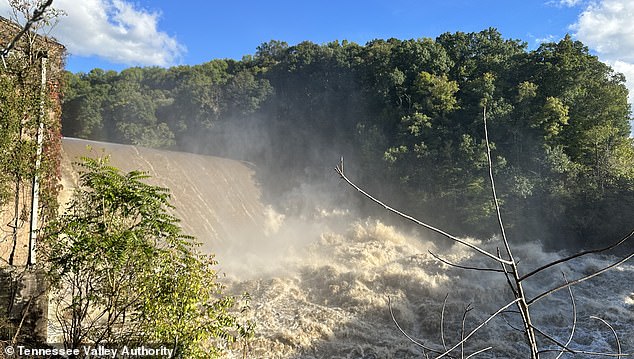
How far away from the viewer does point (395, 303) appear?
1060cm

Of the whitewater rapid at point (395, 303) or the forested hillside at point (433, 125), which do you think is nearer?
the whitewater rapid at point (395, 303)

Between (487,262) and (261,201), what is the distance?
8.97 meters

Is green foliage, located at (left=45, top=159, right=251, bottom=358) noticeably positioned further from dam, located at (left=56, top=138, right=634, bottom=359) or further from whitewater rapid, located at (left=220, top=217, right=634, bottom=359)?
whitewater rapid, located at (left=220, top=217, right=634, bottom=359)

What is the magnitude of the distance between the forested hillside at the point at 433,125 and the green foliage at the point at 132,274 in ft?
47.9

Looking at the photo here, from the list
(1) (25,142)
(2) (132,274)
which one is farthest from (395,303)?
(1) (25,142)

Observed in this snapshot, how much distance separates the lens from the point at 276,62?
1168 inches

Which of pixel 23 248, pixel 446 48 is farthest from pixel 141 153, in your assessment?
pixel 446 48

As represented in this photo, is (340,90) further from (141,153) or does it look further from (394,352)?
(394,352)

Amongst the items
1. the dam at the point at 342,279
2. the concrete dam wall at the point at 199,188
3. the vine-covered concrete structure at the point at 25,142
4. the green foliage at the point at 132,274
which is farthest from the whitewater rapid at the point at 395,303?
the vine-covered concrete structure at the point at 25,142

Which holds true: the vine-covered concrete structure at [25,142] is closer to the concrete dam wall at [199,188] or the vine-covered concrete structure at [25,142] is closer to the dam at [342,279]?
the dam at [342,279]

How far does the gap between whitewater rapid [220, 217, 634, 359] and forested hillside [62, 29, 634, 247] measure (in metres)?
→ 3.08

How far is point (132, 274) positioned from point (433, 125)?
1677 centimetres

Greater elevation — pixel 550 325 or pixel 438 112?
pixel 438 112

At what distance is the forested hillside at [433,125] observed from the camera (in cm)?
1762
